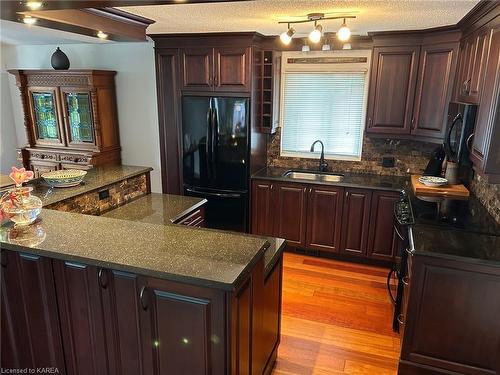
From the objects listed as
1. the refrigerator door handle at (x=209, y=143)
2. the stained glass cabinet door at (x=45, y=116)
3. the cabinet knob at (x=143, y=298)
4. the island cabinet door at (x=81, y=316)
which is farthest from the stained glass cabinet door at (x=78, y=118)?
the cabinet knob at (x=143, y=298)

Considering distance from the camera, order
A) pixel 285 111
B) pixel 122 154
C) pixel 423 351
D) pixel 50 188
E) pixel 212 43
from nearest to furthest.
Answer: pixel 423 351 < pixel 50 188 < pixel 212 43 < pixel 285 111 < pixel 122 154

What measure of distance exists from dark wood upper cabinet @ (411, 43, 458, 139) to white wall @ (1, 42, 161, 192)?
10.0 feet

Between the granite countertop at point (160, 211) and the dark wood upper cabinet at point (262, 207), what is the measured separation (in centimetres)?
116

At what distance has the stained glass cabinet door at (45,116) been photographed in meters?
4.67

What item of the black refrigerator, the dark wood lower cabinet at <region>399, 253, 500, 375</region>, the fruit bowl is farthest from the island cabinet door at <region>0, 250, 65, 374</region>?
the black refrigerator

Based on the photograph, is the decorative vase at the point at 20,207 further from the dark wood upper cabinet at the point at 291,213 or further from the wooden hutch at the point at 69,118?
the wooden hutch at the point at 69,118

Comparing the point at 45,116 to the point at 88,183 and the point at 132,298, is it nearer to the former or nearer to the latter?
the point at 88,183

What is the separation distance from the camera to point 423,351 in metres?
2.29

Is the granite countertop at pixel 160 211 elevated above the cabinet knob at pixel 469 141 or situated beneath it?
situated beneath

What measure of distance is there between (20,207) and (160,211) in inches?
36.5

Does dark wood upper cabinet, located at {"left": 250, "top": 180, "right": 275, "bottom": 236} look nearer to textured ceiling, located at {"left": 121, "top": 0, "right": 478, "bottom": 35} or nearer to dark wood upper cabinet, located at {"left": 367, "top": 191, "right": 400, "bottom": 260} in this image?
dark wood upper cabinet, located at {"left": 367, "top": 191, "right": 400, "bottom": 260}

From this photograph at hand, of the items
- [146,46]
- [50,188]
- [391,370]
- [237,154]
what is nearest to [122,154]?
[146,46]

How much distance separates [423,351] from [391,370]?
0.28 m

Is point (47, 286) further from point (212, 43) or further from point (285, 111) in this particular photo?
point (285, 111)
